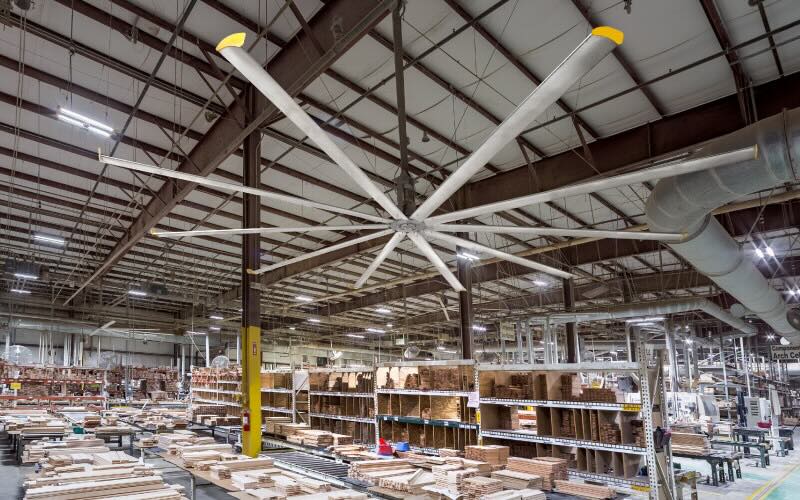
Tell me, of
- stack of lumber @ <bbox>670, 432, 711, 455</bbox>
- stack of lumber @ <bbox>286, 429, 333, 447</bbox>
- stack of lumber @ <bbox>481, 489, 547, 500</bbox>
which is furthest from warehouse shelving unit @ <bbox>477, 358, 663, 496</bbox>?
stack of lumber @ <bbox>670, 432, 711, 455</bbox>

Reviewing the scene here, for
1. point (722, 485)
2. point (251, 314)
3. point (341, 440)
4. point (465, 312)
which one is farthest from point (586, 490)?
point (722, 485)

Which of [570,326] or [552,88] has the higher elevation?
[552,88]

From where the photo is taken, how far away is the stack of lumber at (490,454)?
21.2 ft

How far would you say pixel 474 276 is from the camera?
1762 cm

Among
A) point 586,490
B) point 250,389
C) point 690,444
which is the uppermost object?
point 250,389

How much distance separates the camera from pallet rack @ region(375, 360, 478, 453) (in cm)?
812

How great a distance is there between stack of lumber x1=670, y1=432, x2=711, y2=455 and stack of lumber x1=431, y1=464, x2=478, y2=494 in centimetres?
771

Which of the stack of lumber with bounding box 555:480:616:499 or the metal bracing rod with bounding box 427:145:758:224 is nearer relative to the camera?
the metal bracing rod with bounding box 427:145:758:224

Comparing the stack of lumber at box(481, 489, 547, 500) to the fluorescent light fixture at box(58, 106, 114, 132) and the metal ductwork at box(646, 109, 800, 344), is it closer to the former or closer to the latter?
the metal ductwork at box(646, 109, 800, 344)

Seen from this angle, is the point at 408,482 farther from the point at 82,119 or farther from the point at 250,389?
the point at 82,119

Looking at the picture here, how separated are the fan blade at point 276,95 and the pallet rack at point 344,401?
694 cm

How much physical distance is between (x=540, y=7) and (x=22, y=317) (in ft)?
77.7

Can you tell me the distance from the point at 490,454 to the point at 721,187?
13.5 ft

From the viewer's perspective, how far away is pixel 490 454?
6.46m
